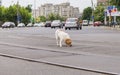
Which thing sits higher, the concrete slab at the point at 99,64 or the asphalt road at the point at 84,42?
the concrete slab at the point at 99,64

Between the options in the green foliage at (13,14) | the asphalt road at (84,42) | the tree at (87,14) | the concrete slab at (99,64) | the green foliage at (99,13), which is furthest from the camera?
the tree at (87,14)

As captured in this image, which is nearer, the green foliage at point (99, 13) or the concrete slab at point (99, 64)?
the concrete slab at point (99, 64)

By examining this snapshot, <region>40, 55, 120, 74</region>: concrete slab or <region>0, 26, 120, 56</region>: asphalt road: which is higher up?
<region>40, 55, 120, 74</region>: concrete slab

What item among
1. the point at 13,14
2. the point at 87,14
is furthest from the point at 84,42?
the point at 87,14

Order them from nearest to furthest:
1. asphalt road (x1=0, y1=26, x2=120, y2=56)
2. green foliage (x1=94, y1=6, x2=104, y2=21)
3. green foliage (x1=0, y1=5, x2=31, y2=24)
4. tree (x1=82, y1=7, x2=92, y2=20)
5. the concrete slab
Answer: the concrete slab, asphalt road (x1=0, y1=26, x2=120, y2=56), green foliage (x1=0, y1=5, x2=31, y2=24), green foliage (x1=94, y1=6, x2=104, y2=21), tree (x1=82, y1=7, x2=92, y2=20)

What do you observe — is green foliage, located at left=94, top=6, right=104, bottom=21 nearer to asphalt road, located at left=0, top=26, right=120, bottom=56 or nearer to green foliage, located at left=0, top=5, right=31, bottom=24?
green foliage, located at left=0, top=5, right=31, bottom=24

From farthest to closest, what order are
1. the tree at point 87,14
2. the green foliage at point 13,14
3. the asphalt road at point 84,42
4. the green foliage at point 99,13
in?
the tree at point 87,14 < the green foliage at point 99,13 < the green foliage at point 13,14 < the asphalt road at point 84,42

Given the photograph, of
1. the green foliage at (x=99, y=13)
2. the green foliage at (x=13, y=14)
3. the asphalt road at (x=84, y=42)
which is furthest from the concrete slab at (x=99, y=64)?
the green foliage at (x=99, y=13)

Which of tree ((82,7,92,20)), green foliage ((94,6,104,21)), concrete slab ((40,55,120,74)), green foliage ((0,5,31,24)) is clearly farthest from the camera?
tree ((82,7,92,20))

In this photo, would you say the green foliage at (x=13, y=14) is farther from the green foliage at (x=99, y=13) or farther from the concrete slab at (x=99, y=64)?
the concrete slab at (x=99, y=64)

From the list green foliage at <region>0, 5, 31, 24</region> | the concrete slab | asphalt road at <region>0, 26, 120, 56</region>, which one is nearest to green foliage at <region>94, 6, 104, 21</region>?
green foliage at <region>0, 5, 31, 24</region>

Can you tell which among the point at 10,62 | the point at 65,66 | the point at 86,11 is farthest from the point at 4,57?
the point at 86,11

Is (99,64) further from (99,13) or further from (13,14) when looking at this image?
(99,13)

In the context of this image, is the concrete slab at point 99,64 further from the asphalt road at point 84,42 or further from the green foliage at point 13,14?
the green foliage at point 13,14
